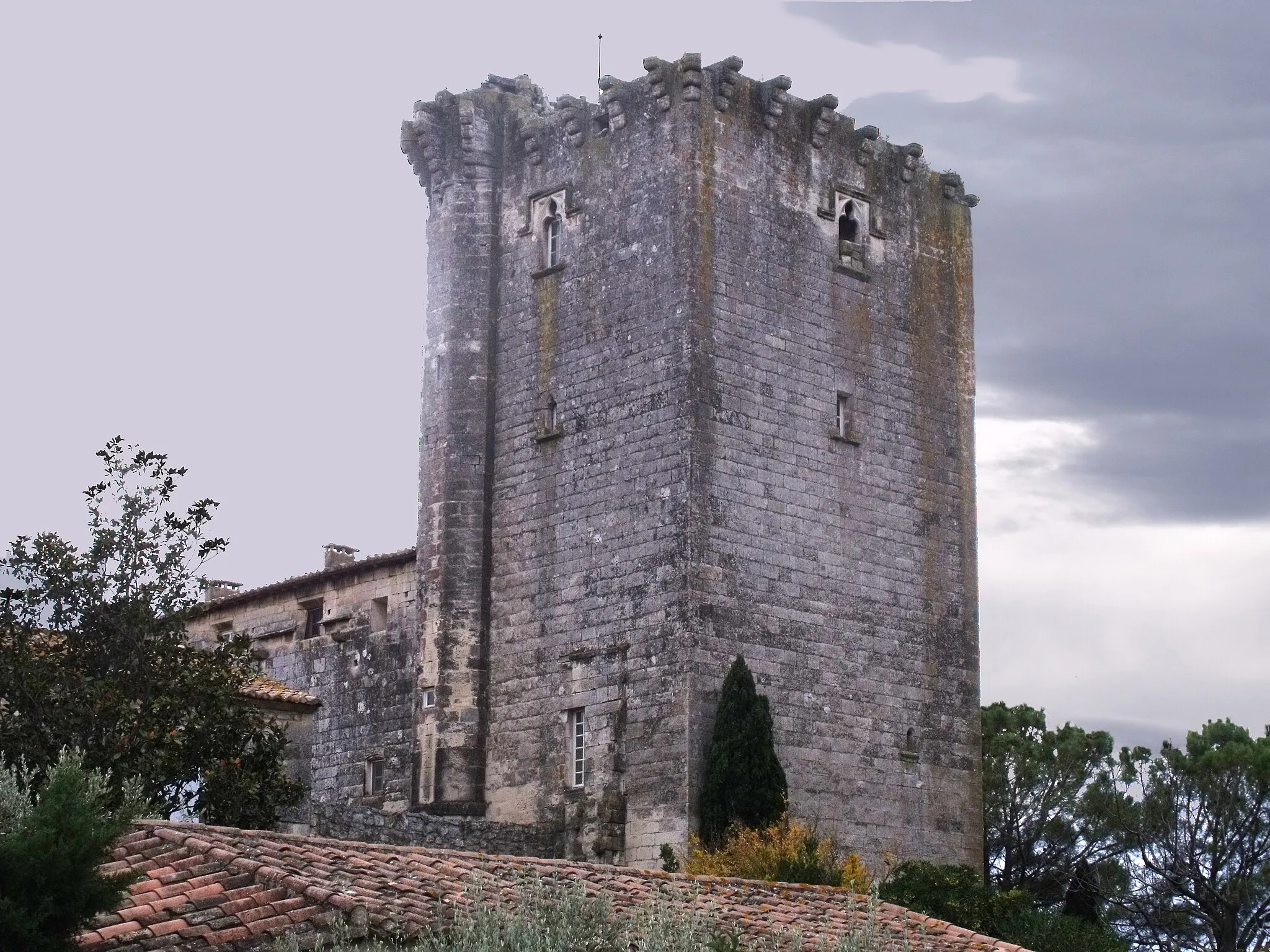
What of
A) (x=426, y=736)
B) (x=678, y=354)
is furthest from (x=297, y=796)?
(x=678, y=354)

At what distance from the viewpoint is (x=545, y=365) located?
33.1 metres

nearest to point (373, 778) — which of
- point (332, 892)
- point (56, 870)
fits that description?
point (332, 892)

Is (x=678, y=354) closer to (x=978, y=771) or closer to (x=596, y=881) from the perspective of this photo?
(x=978, y=771)

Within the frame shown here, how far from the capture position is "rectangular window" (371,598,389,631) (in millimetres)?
36531

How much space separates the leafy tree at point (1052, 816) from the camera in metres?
40.7

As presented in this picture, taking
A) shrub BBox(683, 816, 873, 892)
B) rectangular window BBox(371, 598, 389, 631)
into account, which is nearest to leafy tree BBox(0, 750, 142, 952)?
shrub BBox(683, 816, 873, 892)

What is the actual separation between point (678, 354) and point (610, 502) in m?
2.30

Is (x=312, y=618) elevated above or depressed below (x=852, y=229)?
below

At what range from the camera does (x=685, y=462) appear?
99.5 feet

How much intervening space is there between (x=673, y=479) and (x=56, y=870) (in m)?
15.9

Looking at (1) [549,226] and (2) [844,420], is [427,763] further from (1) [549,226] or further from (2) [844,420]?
(1) [549,226]

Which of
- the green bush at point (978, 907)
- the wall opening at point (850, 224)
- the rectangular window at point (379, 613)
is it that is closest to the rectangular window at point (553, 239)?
the wall opening at point (850, 224)

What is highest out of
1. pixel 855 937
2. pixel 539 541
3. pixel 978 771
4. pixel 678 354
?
pixel 678 354

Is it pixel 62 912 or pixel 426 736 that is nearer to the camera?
pixel 62 912
